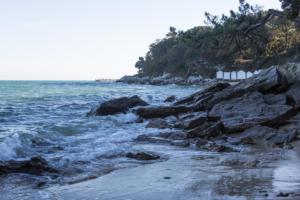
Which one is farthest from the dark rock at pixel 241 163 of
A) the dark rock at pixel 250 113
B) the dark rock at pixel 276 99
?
the dark rock at pixel 276 99

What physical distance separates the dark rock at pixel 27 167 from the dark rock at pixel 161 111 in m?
11.3

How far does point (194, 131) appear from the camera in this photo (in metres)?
14.4

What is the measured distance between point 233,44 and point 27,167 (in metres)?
43.8

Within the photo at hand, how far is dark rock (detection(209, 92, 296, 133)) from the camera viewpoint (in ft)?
47.2

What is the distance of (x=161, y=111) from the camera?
20.6 metres

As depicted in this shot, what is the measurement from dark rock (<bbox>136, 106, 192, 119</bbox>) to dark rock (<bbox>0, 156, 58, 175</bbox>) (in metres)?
11.3

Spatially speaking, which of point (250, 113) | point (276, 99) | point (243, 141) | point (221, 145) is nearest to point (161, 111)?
point (276, 99)

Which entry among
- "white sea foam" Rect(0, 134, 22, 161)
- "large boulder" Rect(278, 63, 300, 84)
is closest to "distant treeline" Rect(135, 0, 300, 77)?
"large boulder" Rect(278, 63, 300, 84)

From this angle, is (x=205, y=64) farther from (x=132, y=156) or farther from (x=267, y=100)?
(x=132, y=156)

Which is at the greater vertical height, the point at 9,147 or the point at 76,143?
the point at 9,147

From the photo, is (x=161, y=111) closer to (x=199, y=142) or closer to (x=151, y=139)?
(x=151, y=139)

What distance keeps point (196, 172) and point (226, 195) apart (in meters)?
2.08

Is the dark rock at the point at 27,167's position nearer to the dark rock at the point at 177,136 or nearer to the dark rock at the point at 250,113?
the dark rock at the point at 177,136

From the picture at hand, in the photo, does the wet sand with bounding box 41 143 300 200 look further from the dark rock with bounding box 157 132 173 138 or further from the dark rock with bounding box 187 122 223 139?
the dark rock with bounding box 157 132 173 138
